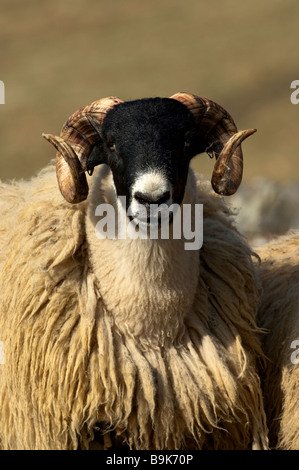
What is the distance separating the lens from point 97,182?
448 cm

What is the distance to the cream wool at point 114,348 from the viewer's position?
4.30 m

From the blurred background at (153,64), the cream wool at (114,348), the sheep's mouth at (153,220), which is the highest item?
the blurred background at (153,64)

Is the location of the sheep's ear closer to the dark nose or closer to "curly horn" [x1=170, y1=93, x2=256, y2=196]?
"curly horn" [x1=170, y1=93, x2=256, y2=196]

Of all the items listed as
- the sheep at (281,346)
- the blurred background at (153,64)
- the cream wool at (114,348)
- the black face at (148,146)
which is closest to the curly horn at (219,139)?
the black face at (148,146)

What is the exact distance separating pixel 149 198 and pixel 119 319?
821 millimetres

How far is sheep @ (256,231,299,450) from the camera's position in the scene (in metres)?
4.63

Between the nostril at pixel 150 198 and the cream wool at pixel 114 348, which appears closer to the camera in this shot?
the nostril at pixel 150 198

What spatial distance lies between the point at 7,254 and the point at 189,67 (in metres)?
14.7

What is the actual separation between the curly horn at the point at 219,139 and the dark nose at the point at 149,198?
522mm

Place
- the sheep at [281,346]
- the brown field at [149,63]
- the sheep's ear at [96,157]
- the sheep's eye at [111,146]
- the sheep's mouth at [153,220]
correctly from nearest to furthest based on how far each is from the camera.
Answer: the sheep's mouth at [153,220]
the sheep's eye at [111,146]
the sheep's ear at [96,157]
the sheep at [281,346]
the brown field at [149,63]

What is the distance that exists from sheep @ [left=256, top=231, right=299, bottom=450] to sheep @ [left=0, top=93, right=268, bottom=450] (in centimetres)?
17

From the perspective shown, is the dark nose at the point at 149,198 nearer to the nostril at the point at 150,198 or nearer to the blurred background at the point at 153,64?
the nostril at the point at 150,198

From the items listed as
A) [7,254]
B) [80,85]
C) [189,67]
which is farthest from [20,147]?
[7,254]

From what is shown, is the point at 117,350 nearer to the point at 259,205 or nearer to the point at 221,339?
the point at 221,339
